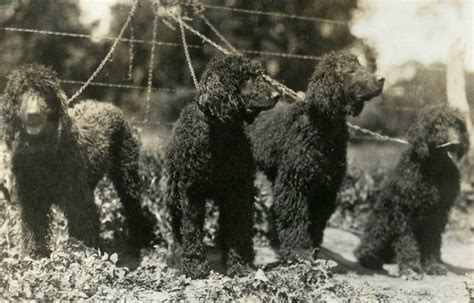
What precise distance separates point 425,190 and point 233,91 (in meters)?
3.05

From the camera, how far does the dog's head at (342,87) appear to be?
580 centimetres

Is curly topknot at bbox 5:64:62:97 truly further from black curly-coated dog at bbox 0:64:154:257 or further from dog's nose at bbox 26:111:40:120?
dog's nose at bbox 26:111:40:120

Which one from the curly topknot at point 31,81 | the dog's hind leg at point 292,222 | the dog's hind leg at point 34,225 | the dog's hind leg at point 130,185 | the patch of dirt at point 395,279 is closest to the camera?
the curly topknot at point 31,81

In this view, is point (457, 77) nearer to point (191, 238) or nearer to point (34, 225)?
point (191, 238)

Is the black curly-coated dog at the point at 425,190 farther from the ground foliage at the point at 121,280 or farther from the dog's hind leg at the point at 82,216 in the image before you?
the dog's hind leg at the point at 82,216

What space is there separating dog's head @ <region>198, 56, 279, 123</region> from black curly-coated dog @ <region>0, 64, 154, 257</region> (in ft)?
4.25

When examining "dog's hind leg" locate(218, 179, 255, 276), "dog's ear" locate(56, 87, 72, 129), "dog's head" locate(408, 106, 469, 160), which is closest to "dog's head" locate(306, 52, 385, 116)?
"dog's hind leg" locate(218, 179, 255, 276)

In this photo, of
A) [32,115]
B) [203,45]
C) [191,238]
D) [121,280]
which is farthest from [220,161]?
[203,45]

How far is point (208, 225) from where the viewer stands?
7.52 m

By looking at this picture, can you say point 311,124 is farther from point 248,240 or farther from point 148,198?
point 148,198

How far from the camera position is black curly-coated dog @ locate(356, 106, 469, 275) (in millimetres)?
6770

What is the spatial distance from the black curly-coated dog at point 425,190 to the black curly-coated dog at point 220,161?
7.48ft

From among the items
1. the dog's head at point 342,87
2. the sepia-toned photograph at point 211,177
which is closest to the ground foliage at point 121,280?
the sepia-toned photograph at point 211,177

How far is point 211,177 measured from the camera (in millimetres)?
5367
